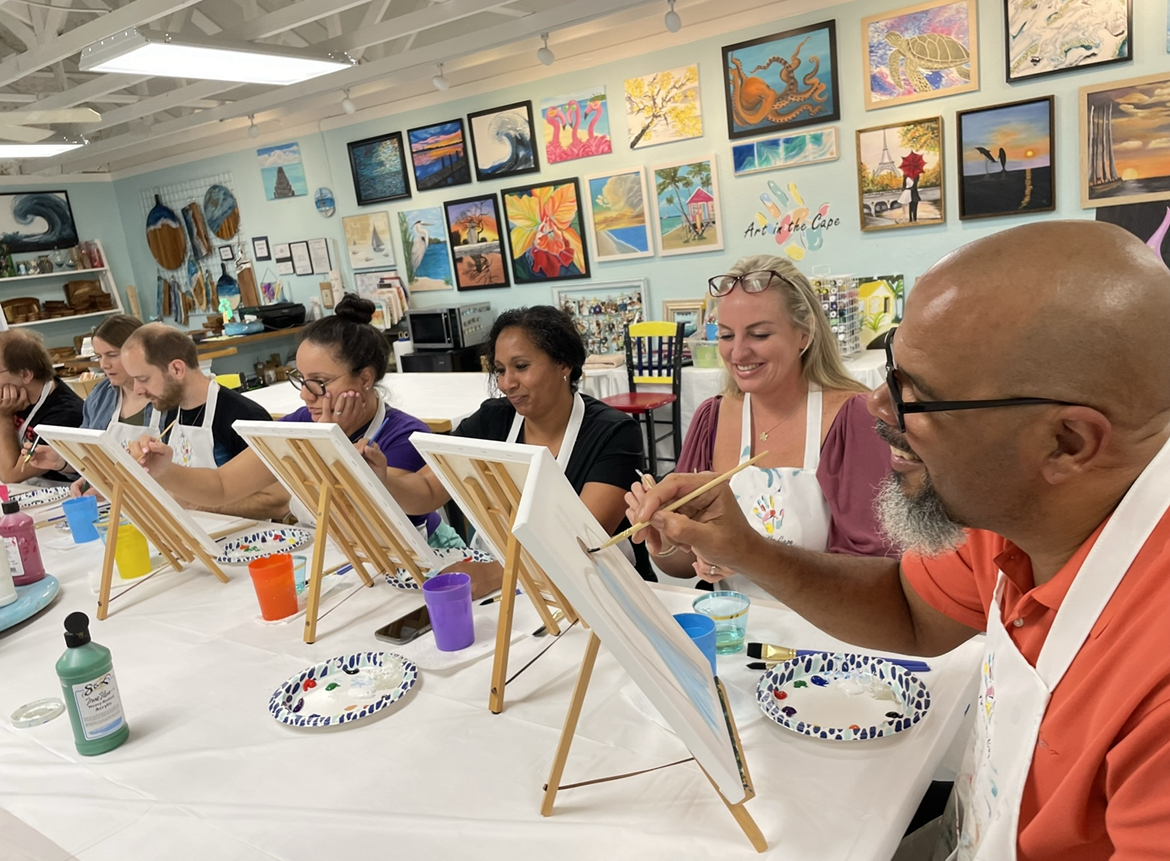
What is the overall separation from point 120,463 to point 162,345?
123 cm

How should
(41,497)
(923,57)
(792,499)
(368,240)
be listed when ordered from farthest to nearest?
(368,240) < (923,57) < (41,497) < (792,499)

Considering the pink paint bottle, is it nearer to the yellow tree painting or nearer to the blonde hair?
the blonde hair

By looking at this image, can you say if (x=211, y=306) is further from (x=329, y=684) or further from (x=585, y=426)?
(x=329, y=684)

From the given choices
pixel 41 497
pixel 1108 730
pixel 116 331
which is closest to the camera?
pixel 1108 730

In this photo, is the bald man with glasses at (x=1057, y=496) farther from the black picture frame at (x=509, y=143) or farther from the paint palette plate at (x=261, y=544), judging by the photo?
the black picture frame at (x=509, y=143)

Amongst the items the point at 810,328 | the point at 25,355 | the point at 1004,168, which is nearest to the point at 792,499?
the point at 810,328

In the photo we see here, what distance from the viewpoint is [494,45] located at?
502cm

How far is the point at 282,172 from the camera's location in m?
Result: 7.80

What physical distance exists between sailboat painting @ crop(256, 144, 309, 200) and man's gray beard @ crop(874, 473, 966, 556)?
758 cm

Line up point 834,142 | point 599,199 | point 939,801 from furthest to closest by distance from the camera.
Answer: point 599,199 → point 834,142 → point 939,801

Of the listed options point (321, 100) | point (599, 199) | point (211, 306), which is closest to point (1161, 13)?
point (599, 199)

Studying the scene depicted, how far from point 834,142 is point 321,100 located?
14.0 feet

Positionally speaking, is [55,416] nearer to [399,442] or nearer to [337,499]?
[399,442]

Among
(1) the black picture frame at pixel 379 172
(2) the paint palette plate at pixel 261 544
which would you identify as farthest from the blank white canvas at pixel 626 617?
(1) the black picture frame at pixel 379 172
